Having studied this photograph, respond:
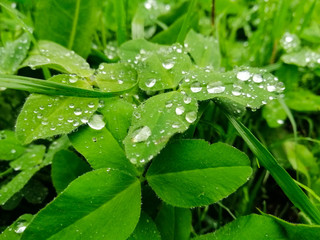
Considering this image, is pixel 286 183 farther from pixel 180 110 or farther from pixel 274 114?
pixel 274 114

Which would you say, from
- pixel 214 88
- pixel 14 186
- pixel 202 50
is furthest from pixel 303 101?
pixel 14 186

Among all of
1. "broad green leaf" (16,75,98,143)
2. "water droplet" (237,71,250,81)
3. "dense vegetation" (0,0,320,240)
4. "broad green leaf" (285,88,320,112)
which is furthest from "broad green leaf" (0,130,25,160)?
"broad green leaf" (285,88,320,112)

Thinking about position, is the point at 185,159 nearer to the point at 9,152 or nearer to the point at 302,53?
the point at 9,152

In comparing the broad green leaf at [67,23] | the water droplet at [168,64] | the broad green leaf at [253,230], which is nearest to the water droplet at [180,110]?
the water droplet at [168,64]

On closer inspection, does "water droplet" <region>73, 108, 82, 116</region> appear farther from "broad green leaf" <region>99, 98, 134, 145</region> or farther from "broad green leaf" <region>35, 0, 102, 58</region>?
"broad green leaf" <region>35, 0, 102, 58</region>

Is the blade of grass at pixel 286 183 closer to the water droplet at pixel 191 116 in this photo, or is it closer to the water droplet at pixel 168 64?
the water droplet at pixel 191 116

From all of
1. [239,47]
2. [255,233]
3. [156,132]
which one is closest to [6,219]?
[156,132]
